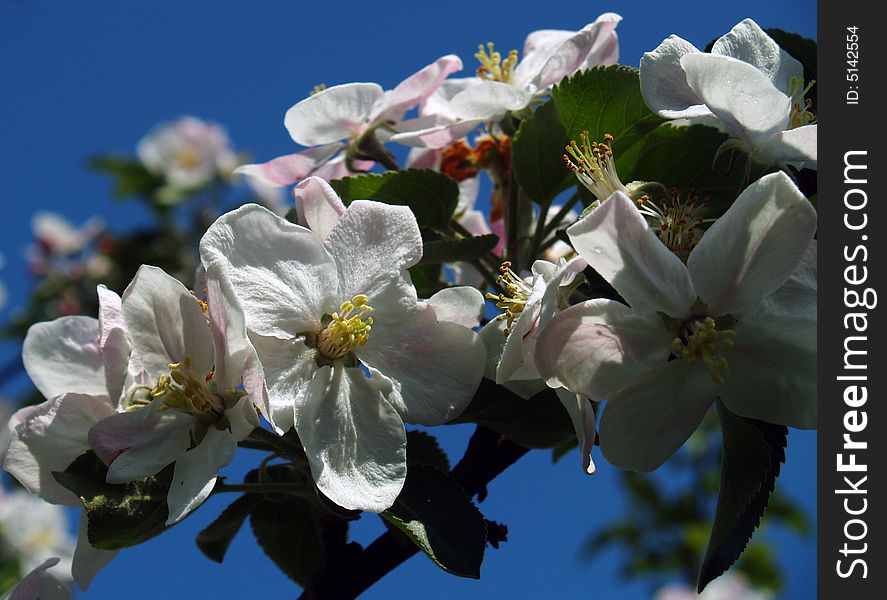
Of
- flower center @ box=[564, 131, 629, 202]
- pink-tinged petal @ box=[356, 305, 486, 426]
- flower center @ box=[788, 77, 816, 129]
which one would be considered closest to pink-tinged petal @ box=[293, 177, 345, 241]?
pink-tinged petal @ box=[356, 305, 486, 426]

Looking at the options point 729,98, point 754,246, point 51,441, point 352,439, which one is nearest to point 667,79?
point 729,98

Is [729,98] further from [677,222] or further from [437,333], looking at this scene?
[437,333]

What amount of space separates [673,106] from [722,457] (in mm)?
325

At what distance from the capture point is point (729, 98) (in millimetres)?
878

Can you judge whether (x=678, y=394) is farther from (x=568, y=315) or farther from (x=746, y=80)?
(x=746, y=80)

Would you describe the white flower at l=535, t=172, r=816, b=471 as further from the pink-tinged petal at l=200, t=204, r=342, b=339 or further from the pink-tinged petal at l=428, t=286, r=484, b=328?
the pink-tinged petal at l=200, t=204, r=342, b=339

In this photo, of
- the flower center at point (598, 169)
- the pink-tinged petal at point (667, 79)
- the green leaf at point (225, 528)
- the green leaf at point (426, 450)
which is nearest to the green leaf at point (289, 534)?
the green leaf at point (225, 528)

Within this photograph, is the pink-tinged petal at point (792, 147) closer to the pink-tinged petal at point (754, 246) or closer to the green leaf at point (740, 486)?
the pink-tinged petal at point (754, 246)

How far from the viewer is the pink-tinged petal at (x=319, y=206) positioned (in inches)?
37.3

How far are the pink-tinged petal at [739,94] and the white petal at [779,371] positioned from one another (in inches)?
6.9

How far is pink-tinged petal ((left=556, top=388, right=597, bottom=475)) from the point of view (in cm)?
85

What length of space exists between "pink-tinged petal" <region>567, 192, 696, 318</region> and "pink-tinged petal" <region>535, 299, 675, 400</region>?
0.02 m

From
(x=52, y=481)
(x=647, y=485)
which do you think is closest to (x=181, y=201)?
(x=647, y=485)

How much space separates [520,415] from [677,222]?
25 cm
